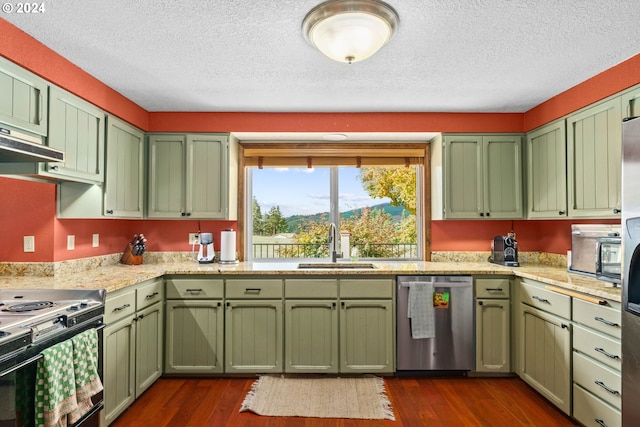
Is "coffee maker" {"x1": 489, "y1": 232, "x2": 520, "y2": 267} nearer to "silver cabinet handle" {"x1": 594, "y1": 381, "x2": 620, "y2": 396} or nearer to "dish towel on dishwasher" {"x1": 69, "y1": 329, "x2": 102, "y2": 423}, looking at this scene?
"silver cabinet handle" {"x1": 594, "y1": 381, "x2": 620, "y2": 396}

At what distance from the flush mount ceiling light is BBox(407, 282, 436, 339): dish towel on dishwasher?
1.96 m

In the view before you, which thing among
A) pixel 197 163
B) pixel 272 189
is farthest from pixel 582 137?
pixel 197 163

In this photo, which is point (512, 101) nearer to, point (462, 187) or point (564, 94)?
point (564, 94)

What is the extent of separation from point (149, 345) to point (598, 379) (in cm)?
301

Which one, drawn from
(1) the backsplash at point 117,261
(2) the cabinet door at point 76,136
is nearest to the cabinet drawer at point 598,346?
(1) the backsplash at point 117,261

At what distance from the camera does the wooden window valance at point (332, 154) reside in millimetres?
4066

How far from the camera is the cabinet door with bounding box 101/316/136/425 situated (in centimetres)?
236

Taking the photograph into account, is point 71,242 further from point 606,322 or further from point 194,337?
point 606,322

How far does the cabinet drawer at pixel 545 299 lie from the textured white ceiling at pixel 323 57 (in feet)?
5.14

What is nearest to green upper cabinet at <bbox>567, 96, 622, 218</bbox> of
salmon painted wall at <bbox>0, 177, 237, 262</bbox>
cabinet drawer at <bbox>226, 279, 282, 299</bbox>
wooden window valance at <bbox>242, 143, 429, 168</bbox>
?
wooden window valance at <bbox>242, 143, 429, 168</bbox>

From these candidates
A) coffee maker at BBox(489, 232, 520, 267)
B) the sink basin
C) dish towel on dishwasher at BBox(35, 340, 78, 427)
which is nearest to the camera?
dish towel on dishwasher at BBox(35, 340, 78, 427)

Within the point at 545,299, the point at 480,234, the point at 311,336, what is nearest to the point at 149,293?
the point at 311,336

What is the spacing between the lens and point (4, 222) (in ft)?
8.87

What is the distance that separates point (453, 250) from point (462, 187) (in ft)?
2.29
